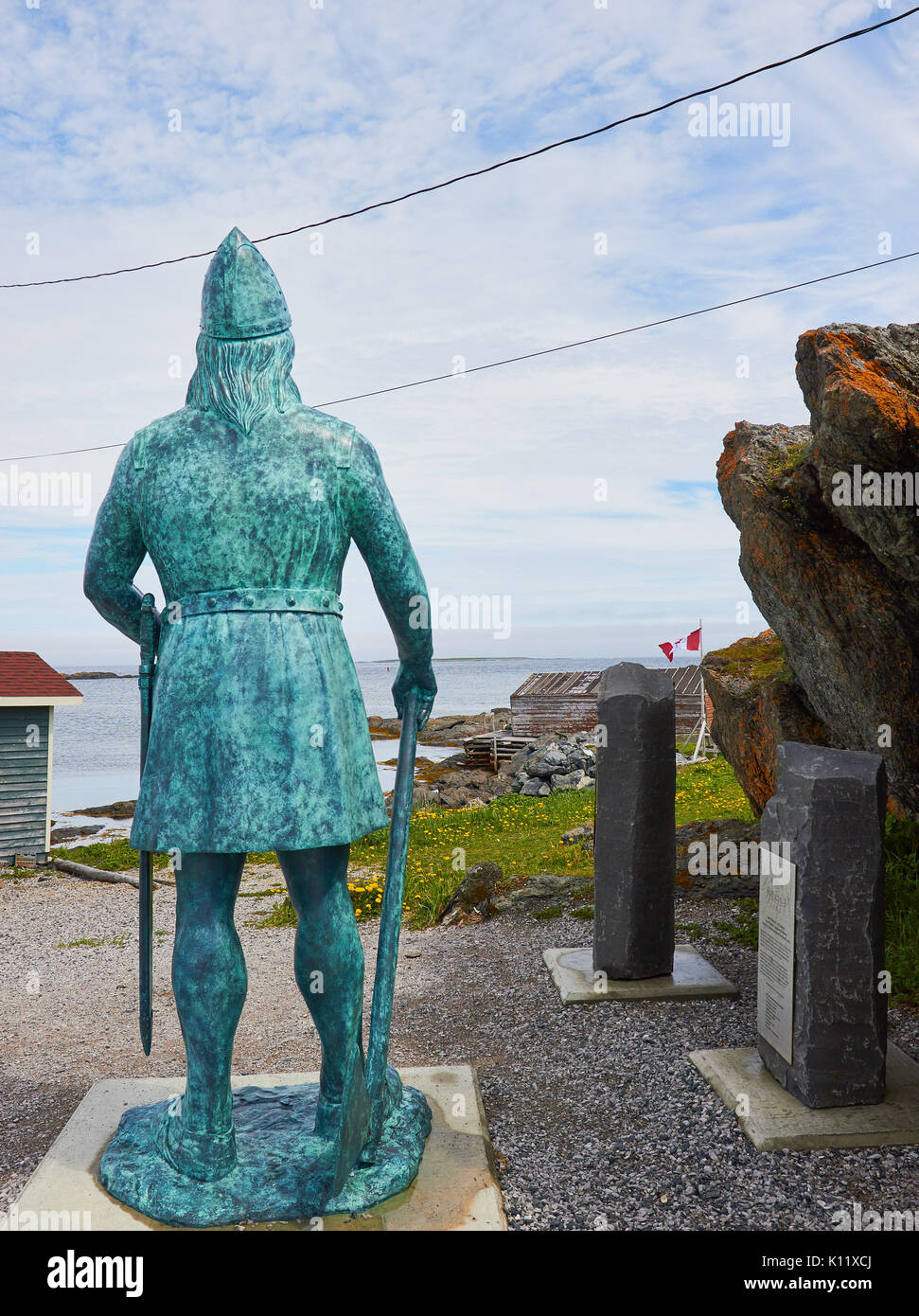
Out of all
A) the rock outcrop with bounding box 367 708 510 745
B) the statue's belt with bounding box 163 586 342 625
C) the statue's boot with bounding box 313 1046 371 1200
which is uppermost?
the statue's belt with bounding box 163 586 342 625

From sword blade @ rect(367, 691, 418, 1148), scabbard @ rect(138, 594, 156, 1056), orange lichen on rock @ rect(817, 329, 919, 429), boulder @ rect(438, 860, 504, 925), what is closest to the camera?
sword blade @ rect(367, 691, 418, 1148)

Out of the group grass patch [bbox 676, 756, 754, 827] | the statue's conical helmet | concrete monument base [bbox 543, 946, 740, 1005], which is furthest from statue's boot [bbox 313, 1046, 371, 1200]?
grass patch [bbox 676, 756, 754, 827]

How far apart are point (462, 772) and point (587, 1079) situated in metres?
16.8

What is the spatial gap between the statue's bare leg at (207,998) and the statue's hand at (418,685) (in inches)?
31.3

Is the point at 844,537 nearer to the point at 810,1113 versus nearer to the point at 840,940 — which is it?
the point at 840,940

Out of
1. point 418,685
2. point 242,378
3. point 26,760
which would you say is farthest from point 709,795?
point 242,378

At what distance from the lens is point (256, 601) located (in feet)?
10.2

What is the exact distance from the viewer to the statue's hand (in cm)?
353

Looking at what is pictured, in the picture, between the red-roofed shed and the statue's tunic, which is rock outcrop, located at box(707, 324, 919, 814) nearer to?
the statue's tunic

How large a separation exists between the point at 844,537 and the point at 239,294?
4.29 meters

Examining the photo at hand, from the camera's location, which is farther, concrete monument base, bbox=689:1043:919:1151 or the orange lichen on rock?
the orange lichen on rock

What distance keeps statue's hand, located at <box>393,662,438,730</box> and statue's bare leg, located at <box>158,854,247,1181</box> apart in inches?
31.3

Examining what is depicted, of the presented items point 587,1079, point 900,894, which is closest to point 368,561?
point 587,1079

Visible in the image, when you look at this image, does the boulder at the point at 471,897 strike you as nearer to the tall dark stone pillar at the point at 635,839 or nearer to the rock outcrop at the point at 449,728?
the tall dark stone pillar at the point at 635,839
